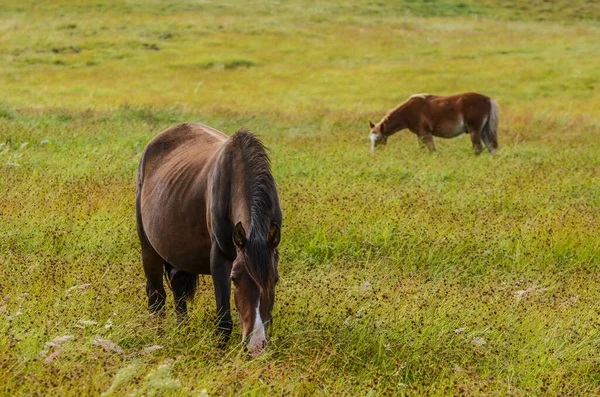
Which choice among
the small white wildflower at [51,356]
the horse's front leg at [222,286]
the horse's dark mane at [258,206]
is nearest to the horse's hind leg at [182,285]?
the horse's front leg at [222,286]

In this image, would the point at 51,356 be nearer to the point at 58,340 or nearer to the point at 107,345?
the point at 58,340

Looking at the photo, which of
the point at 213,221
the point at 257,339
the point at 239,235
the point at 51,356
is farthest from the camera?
the point at 213,221

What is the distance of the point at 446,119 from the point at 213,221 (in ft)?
47.1

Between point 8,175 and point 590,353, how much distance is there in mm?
8397

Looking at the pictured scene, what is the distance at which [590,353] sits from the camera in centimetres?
540

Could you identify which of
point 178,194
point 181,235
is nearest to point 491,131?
point 178,194

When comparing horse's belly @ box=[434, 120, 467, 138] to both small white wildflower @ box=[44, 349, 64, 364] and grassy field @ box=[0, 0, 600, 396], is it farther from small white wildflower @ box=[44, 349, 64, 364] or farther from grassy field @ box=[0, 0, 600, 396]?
small white wildflower @ box=[44, 349, 64, 364]

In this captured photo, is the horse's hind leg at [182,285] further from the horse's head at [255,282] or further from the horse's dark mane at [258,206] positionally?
the horse's head at [255,282]

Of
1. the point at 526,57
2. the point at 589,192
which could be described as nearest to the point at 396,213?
the point at 589,192

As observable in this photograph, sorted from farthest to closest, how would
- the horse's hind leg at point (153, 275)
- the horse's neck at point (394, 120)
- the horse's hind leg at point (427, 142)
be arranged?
the horse's neck at point (394, 120), the horse's hind leg at point (427, 142), the horse's hind leg at point (153, 275)

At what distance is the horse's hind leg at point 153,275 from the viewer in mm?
6590

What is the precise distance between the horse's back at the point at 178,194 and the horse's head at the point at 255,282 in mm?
1094

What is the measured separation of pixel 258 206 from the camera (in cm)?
481

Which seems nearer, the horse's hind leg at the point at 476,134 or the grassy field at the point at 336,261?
the grassy field at the point at 336,261
